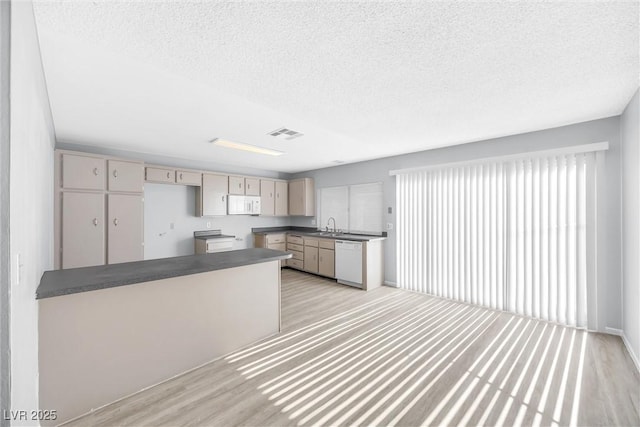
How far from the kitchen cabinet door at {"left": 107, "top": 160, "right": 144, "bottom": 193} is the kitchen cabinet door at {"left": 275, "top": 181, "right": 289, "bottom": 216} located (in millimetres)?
2980

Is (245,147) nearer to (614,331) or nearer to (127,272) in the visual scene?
(127,272)

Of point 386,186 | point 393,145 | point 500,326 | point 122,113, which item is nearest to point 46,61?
point 122,113

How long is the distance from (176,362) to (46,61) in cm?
249

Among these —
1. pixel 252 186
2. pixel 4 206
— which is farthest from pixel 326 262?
pixel 4 206

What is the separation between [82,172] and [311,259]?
421 centimetres

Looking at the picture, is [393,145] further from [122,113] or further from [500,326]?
[122,113]

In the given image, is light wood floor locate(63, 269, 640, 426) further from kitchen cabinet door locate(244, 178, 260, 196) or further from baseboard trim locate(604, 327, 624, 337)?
kitchen cabinet door locate(244, 178, 260, 196)

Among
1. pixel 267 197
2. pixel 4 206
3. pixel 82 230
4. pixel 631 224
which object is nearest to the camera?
pixel 4 206

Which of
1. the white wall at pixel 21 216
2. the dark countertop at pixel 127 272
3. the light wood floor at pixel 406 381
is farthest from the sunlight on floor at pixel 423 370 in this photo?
the white wall at pixel 21 216

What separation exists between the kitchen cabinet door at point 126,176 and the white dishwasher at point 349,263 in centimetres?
367

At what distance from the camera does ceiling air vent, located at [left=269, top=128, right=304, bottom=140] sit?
3.44 meters

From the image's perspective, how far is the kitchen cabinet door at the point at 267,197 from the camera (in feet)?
20.9

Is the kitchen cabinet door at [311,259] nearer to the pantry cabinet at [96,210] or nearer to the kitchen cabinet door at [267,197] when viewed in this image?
the kitchen cabinet door at [267,197]

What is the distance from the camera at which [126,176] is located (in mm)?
4254
